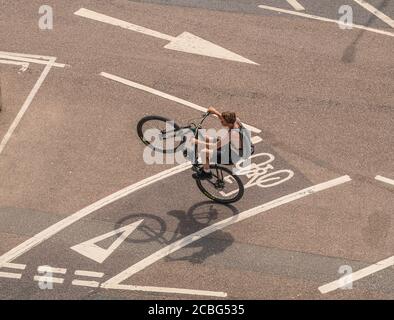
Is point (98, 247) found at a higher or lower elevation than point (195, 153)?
lower

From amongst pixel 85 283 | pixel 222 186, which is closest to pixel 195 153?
pixel 222 186

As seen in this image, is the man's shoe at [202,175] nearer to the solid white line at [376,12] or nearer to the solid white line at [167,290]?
the solid white line at [167,290]

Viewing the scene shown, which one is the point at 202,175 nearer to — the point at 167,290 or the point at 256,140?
the point at 256,140

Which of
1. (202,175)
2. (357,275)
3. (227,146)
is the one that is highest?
(227,146)

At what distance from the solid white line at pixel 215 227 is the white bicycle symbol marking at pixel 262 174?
1.64ft

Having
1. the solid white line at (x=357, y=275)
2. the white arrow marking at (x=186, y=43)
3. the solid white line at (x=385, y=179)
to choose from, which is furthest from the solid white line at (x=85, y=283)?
the white arrow marking at (x=186, y=43)

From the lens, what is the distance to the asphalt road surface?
41.0 ft

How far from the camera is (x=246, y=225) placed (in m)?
13.5

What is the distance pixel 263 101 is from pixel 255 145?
172cm

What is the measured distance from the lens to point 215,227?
13.4 metres

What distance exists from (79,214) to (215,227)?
2.78m

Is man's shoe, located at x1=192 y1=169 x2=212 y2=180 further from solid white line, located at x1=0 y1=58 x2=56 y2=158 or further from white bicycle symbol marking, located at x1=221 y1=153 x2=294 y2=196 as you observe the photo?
solid white line, located at x1=0 y1=58 x2=56 y2=158
